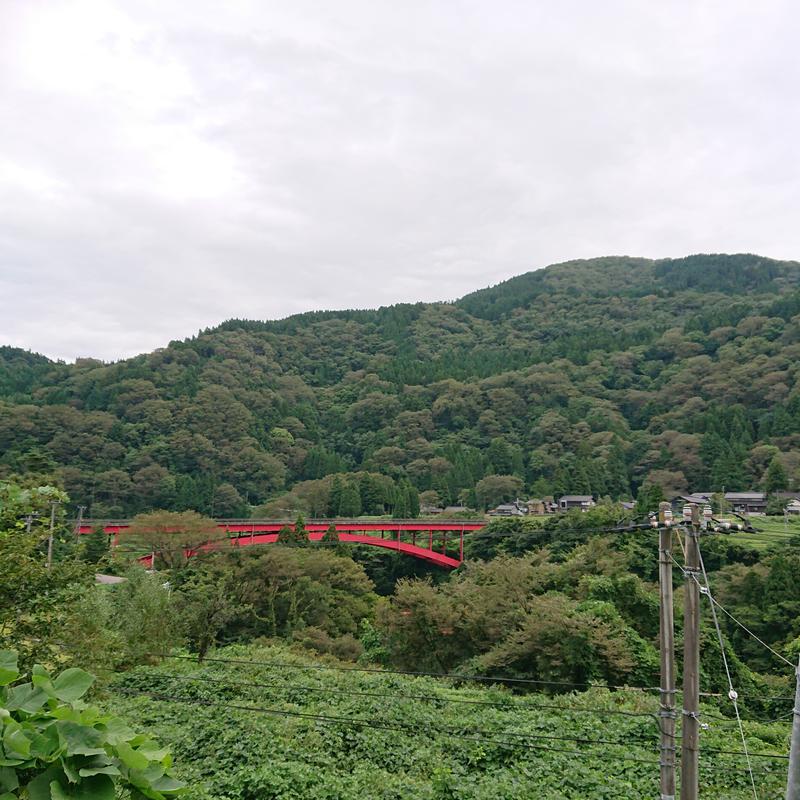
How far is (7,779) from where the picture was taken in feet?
4.51

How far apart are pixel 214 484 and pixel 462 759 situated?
43172 mm

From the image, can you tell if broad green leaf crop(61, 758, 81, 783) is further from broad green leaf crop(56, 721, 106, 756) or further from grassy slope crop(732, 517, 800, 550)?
grassy slope crop(732, 517, 800, 550)

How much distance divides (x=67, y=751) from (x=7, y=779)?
0.13m

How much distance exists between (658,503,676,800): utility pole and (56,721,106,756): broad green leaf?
5803 millimetres

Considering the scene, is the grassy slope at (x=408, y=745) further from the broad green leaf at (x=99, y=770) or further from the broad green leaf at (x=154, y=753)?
the broad green leaf at (x=99, y=770)

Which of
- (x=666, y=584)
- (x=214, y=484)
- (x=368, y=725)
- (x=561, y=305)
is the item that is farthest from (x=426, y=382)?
(x=666, y=584)

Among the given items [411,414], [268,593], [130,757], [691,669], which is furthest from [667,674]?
[411,414]

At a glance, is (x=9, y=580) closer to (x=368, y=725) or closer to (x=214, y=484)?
(x=368, y=725)

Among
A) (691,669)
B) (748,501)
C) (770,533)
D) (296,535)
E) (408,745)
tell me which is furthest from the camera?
(748,501)

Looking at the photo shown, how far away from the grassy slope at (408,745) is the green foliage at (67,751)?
8408 millimetres

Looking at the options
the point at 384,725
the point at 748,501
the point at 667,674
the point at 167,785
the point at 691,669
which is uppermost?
the point at 167,785

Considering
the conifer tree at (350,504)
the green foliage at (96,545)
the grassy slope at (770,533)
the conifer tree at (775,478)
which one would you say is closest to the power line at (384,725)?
the green foliage at (96,545)

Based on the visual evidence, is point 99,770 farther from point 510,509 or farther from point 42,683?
point 510,509

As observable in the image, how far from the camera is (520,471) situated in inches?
2117
